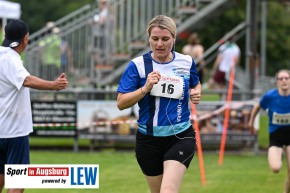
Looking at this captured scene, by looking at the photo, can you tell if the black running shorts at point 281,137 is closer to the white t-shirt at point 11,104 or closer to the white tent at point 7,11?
the white t-shirt at point 11,104

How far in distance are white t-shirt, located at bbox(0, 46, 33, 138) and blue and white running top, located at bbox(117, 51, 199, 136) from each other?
116 centimetres

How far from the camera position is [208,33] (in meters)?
50.5

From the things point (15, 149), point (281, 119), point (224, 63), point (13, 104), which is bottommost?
point (15, 149)

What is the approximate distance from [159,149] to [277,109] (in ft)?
16.4

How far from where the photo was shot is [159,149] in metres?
8.65

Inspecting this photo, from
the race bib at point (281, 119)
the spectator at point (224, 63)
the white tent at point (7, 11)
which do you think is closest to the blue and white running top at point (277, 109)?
the race bib at point (281, 119)

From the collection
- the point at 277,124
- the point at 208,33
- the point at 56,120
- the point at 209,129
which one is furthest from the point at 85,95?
the point at 208,33

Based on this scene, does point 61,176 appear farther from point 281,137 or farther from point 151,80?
point 281,137

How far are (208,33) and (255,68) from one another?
96.1 ft

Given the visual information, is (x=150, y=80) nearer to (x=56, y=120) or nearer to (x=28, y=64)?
(x=56, y=120)

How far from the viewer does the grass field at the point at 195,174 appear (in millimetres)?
13891

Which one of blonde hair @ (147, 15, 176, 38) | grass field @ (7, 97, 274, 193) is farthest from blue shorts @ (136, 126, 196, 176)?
grass field @ (7, 97, 274, 193)

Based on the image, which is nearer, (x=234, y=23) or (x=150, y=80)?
(x=150, y=80)

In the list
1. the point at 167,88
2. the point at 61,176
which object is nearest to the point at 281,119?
the point at 167,88
